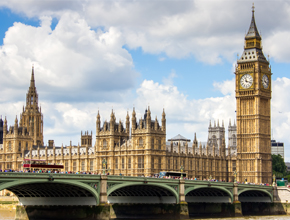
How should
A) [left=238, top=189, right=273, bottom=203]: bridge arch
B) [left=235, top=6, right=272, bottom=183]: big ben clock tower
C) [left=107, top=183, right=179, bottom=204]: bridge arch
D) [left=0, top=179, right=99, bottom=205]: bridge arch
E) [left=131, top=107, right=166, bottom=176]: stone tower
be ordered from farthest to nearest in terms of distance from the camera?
[left=235, top=6, right=272, bottom=183]: big ben clock tower → [left=131, top=107, right=166, bottom=176]: stone tower → [left=238, top=189, right=273, bottom=203]: bridge arch → [left=107, top=183, right=179, bottom=204]: bridge arch → [left=0, top=179, right=99, bottom=205]: bridge arch

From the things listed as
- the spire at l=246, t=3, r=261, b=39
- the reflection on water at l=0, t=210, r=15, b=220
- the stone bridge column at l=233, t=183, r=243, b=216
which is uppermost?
the spire at l=246, t=3, r=261, b=39

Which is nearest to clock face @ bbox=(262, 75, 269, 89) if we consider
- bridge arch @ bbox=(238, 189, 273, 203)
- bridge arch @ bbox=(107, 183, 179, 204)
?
bridge arch @ bbox=(238, 189, 273, 203)

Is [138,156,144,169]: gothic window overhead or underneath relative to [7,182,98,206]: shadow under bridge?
overhead

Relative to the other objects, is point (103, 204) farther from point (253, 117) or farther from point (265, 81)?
point (265, 81)

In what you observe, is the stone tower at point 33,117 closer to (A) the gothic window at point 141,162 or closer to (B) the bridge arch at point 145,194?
(A) the gothic window at point 141,162

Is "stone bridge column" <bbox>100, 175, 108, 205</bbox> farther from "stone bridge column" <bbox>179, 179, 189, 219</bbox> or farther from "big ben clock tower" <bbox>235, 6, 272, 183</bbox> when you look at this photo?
"big ben clock tower" <bbox>235, 6, 272, 183</bbox>

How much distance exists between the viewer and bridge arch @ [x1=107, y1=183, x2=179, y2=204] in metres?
93.6

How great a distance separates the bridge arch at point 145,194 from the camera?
9356cm

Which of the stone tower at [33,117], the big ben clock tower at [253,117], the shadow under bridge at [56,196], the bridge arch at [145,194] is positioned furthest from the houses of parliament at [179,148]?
the shadow under bridge at [56,196]

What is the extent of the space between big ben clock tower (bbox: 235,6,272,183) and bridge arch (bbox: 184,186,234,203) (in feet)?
160

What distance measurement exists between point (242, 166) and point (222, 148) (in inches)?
379

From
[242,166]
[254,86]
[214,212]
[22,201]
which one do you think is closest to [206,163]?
[242,166]

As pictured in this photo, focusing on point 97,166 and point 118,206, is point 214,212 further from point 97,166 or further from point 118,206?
point 97,166

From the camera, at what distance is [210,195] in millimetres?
110625
